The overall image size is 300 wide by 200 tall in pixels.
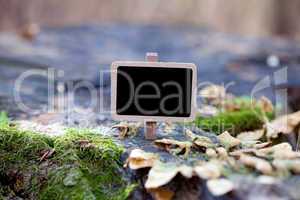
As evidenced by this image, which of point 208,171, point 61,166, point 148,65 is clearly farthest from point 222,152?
point 61,166

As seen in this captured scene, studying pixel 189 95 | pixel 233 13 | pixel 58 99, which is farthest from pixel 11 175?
pixel 233 13

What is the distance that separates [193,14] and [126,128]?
3075mm

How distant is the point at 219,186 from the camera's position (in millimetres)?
879

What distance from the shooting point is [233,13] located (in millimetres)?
4180

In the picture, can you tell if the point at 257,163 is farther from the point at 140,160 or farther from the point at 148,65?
the point at 148,65

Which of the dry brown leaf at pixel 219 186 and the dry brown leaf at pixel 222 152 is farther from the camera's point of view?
the dry brown leaf at pixel 222 152

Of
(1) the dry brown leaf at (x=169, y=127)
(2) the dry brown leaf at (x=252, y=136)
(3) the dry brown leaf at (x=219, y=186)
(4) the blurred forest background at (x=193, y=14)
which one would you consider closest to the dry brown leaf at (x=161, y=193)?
(3) the dry brown leaf at (x=219, y=186)

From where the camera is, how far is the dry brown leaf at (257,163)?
91cm

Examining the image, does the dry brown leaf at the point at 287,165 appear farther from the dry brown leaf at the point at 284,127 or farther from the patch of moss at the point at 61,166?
the dry brown leaf at the point at 284,127

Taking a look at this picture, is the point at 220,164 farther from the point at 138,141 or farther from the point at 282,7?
the point at 282,7

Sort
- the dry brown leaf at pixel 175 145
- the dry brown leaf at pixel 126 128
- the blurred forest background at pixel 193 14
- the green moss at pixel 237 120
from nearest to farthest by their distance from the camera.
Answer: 1. the dry brown leaf at pixel 175 145
2. the dry brown leaf at pixel 126 128
3. the green moss at pixel 237 120
4. the blurred forest background at pixel 193 14

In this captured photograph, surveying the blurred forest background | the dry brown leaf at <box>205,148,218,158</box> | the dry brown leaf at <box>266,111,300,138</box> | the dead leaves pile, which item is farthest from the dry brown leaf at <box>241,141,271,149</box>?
the blurred forest background

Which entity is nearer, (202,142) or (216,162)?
(216,162)

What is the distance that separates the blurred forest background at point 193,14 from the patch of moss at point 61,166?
2.84 meters
